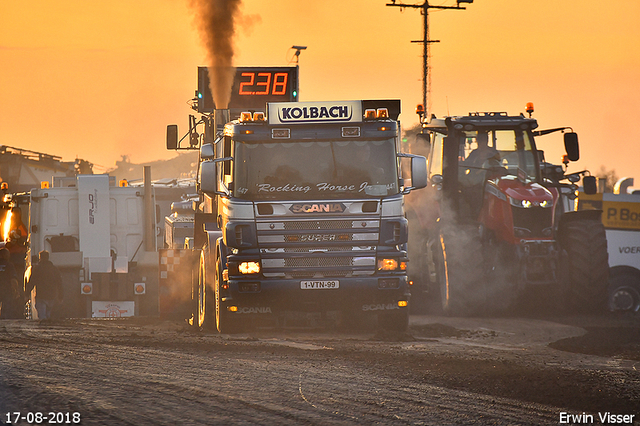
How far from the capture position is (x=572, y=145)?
14.9 meters

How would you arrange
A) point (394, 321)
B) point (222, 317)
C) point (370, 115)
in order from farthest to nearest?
point (394, 321)
point (222, 317)
point (370, 115)

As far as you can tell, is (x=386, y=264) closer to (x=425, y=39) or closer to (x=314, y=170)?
(x=314, y=170)

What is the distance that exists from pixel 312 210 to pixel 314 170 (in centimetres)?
56

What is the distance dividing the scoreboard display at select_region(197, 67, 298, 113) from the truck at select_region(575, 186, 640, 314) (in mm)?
6552

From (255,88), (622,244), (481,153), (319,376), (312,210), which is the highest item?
(255,88)

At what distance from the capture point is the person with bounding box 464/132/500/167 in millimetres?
15523

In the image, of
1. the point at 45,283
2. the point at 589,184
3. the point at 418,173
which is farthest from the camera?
the point at 45,283

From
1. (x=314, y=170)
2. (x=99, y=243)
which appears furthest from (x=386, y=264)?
(x=99, y=243)

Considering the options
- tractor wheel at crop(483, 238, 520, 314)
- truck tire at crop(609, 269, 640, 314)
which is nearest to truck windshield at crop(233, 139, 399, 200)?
tractor wheel at crop(483, 238, 520, 314)

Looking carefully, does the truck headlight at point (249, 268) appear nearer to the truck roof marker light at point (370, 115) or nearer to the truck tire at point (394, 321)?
the truck tire at point (394, 321)

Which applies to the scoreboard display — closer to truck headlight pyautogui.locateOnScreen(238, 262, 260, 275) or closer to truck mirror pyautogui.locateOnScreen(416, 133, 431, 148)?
truck mirror pyautogui.locateOnScreen(416, 133, 431, 148)

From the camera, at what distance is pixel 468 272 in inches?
573

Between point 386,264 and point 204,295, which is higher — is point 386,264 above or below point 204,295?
Result: above

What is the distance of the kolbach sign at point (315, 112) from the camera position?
11703mm
